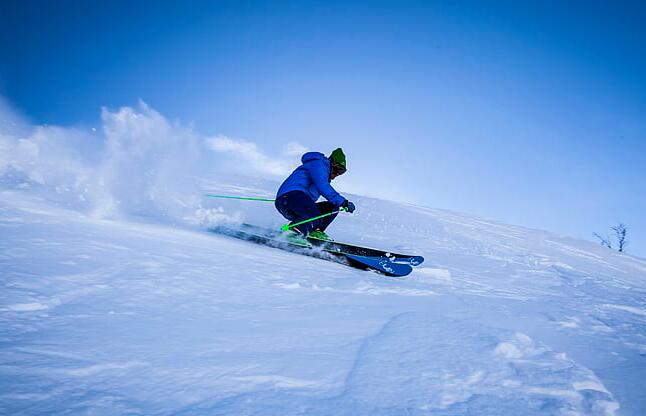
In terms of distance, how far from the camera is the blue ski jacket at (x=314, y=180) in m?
4.84

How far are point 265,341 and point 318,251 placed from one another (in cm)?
297

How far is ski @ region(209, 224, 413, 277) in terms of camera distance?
12.9 ft

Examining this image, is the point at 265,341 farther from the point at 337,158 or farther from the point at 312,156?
the point at 337,158

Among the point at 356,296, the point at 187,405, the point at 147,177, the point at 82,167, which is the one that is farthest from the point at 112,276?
the point at 82,167

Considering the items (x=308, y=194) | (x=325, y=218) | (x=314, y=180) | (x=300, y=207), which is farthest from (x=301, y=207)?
(x=325, y=218)

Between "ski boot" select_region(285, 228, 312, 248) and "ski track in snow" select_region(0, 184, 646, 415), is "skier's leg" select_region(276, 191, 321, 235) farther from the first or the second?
"ski track in snow" select_region(0, 184, 646, 415)

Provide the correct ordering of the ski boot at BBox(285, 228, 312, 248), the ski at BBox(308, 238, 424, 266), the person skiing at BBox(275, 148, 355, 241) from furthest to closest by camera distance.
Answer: the person skiing at BBox(275, 148, 355, 241)
the ski boot at BBox(285, 228, 312, 248)
the ski at BBox(308, 238, 424, 266)

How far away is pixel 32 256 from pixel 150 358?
1634mm

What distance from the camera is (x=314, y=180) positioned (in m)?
4.88

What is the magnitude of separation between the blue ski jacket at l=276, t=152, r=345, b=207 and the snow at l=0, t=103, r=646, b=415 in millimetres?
1552

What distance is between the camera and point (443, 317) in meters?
2.20

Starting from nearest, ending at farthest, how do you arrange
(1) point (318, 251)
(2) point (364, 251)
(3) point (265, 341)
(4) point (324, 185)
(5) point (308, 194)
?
1. (3) point (265, 341)
2. (2) point (364, 251)
3. (1) point (318, 251)
4. (4) point (324, 185)
5. (5) point (308, 194)

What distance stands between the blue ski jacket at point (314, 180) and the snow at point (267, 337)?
155 cm

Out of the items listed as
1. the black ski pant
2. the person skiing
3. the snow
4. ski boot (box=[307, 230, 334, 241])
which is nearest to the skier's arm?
the person skiing
